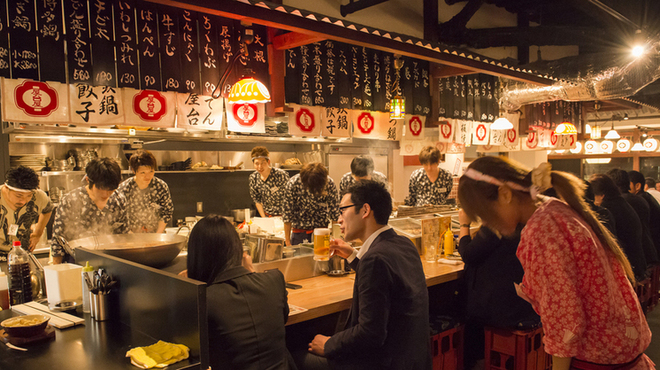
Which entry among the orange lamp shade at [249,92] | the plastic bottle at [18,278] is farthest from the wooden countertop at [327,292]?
the orange lamp shade at [249,92]

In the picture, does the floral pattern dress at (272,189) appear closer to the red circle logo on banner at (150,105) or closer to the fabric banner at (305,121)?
the fabric banner at (305,121)

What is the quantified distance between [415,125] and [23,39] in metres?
5.16

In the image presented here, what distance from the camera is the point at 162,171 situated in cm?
816

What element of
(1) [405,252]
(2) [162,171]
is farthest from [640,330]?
(2) [162,171]

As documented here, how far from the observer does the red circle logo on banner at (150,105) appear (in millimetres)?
4531

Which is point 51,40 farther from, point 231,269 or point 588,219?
point 588,219

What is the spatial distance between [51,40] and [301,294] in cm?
310

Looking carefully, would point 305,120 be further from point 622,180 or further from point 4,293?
point 622,180

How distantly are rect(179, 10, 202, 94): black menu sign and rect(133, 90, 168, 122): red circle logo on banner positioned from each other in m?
0.25

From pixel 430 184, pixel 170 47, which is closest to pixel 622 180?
pixel 430 184

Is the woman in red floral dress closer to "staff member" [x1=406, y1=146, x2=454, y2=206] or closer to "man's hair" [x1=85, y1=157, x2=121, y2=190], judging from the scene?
"man's hair" [x1=85, y1=157, x2=121, y2=190]

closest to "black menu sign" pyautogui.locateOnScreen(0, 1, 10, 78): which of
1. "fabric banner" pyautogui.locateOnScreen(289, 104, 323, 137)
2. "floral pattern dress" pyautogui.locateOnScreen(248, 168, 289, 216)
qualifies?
"fabric banner" pyautogui.locateOnScreen(289, 104, 323, 137)

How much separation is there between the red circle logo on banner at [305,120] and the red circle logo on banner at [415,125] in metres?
1.89

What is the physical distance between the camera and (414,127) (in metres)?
7.09
